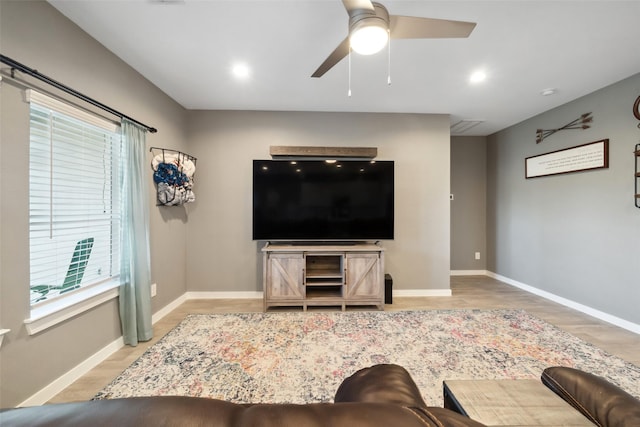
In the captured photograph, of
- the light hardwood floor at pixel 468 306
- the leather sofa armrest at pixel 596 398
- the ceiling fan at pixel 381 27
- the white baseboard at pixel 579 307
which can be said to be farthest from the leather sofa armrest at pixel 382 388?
the white baseboard at pixel 579 307

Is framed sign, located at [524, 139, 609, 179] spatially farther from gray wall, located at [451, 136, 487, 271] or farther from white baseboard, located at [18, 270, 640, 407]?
white baseboard, located at [18, 270, 640, 407]

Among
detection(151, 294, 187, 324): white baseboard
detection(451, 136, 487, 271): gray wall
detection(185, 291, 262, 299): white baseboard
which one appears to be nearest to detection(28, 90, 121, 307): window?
detection(151, 294, 187, 324): white baseboard

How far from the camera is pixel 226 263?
11.5 ft

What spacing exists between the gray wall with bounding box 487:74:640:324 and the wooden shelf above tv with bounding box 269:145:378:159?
2.46 metres

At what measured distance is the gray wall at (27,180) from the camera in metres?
1.45

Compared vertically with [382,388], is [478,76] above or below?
above

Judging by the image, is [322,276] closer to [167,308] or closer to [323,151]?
[323,151]

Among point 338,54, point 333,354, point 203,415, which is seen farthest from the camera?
point 333,354

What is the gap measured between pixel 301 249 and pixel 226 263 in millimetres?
1204

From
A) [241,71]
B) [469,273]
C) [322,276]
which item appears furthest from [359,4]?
[469,273]

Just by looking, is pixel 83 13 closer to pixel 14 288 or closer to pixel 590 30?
pixel 14 288

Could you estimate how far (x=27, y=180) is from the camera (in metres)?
1.55

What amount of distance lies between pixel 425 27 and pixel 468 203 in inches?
153

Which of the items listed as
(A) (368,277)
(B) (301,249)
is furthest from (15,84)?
(A) (368,277)
